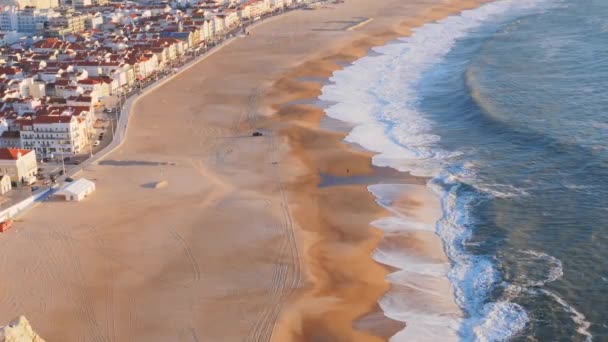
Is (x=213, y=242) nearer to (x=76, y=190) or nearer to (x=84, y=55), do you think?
(x=76, y=190)

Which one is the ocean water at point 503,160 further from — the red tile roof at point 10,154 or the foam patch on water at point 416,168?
the red tile roof at point 10,154

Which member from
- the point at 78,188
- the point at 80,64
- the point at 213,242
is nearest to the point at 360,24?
the point at 80,64

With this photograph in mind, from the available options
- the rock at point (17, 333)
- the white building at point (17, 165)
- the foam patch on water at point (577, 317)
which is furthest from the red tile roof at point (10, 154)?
the foam patch on water at point (577, 317)

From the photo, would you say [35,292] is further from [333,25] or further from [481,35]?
[333,25]

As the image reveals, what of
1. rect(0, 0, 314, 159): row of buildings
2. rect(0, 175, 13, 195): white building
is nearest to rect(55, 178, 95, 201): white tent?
rect(0, 175, 13, 195): white building

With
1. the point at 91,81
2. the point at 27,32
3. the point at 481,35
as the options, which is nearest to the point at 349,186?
the point at 91,81

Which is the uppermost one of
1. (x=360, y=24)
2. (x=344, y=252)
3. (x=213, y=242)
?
(x=360, y=24)

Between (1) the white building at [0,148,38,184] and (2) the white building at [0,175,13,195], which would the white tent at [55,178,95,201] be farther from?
(1) the white building at [0,148,38,184]
